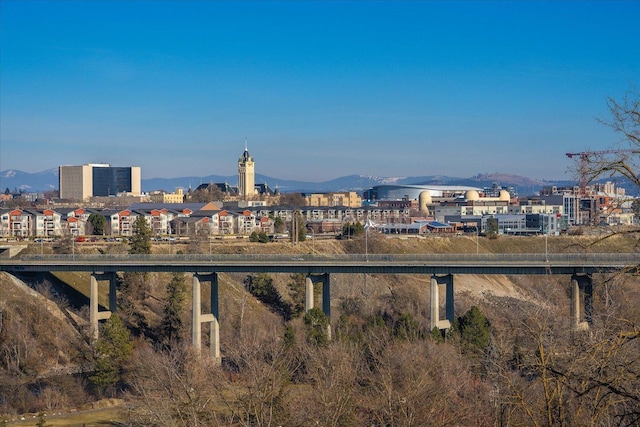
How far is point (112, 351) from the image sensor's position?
53656 mm

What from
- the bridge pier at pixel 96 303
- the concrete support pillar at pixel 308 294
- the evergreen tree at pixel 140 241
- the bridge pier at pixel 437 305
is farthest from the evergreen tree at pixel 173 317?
the bridge pier at pixel 437 305

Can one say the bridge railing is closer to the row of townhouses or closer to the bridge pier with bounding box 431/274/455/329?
the bridge pier with bounding box 431/274/455/329

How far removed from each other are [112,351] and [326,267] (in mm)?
14926

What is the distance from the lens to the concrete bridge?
54750 mm

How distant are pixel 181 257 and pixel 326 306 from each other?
11.9m

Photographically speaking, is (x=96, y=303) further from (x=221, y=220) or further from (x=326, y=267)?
(x=221, y=220)

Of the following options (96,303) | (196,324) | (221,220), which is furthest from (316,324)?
(221,220)

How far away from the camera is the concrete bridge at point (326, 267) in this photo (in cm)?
5475

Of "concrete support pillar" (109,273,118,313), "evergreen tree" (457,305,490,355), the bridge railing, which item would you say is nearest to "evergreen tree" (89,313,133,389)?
"concrete support pillar" (109,273,118,313)

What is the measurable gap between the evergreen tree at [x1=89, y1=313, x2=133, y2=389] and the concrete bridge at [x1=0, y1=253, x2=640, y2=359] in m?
4.63

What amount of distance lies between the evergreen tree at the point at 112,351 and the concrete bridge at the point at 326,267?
182 inches

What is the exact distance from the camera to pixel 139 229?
263 ft

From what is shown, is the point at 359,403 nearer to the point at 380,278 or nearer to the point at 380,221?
the point at 380,278

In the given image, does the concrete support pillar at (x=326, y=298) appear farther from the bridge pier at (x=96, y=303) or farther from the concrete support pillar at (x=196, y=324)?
the bridge pier at (x=96, y=303)
